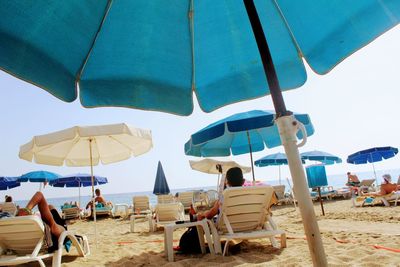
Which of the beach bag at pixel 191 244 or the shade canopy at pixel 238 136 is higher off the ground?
the shade canopy at pixel 238 136

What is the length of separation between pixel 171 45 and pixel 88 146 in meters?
4.96

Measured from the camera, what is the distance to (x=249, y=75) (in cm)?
274

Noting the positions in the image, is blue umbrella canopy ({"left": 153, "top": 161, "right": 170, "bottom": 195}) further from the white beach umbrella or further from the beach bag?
the beach bag

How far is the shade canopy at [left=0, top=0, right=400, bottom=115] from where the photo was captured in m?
1.96

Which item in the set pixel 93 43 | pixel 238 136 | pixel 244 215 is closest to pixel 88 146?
pixel 238 136

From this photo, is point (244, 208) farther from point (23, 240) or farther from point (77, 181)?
point (77, 181)

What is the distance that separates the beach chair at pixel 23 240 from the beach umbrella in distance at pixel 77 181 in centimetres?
1295

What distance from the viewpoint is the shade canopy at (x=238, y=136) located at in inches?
189

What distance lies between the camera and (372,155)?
15086mm

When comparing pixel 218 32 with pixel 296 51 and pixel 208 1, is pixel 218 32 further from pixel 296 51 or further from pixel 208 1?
pixel 296 51

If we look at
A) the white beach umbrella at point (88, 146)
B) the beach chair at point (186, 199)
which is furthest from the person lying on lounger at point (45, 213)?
the beach chair at point (186, 199)

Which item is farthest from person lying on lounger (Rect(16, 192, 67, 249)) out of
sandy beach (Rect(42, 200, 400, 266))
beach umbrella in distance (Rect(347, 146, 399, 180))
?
beach umbrella in distance (Rect(347, 146, 399, 180))

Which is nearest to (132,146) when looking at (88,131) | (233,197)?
(88,131)

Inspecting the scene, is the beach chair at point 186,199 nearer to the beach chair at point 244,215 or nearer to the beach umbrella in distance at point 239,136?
the beach umbrella in distance at point 239,136
